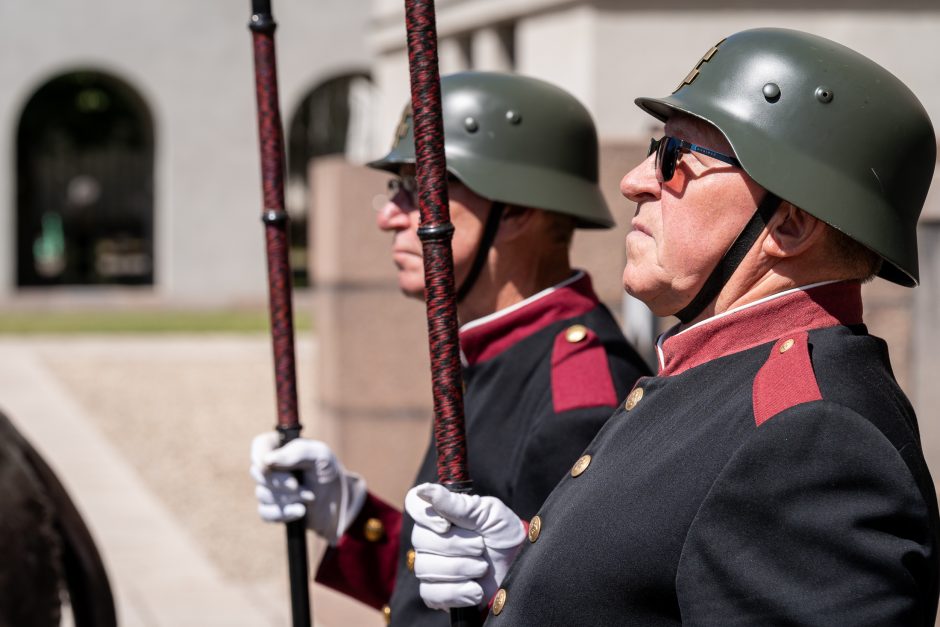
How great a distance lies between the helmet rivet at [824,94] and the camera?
5.38ft

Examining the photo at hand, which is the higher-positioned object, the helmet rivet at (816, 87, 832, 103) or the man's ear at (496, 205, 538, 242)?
the helmet rivet at (816, 87, 832, 103)

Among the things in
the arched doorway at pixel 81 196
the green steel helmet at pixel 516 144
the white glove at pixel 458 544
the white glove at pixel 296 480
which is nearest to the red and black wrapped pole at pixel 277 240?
the white glove at pixel 296 480

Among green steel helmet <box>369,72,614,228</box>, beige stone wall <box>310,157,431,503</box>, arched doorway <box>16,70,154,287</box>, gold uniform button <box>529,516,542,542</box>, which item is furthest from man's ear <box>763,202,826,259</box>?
arched doorway <box>16,70,154,287</box>

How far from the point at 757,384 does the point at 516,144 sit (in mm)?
1192

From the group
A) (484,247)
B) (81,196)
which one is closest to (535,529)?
(484,247)

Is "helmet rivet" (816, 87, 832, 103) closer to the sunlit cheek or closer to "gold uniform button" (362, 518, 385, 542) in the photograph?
the sunlit cheek

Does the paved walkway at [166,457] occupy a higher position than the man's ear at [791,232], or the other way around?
the man's ear at [791,232]

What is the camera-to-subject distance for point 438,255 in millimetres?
1883

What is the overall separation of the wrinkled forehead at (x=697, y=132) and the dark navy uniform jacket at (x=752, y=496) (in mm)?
198

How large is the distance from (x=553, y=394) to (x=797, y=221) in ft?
2.58

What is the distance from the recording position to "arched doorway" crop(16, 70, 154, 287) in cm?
2005

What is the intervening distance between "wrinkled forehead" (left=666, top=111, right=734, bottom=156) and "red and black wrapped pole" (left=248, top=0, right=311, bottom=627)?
0.83 meters

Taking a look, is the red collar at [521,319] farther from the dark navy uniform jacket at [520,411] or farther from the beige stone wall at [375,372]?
the beige stone wall at [375,372]

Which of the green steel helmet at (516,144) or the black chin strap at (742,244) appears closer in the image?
the black chin strap at (742,244)
